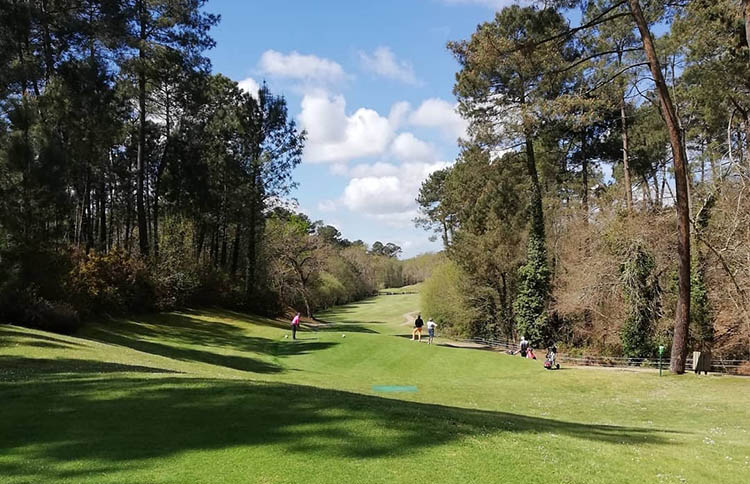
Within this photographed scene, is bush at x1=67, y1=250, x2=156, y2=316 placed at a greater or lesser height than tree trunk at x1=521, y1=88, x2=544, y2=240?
lesser

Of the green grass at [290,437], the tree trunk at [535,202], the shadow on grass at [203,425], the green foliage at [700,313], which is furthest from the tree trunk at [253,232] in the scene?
the shadow on grass at [203,425]

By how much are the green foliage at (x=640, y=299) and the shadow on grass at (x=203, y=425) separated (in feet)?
56.9

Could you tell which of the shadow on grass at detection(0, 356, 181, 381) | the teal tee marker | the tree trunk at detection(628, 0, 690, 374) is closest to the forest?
the tree trunk at detection(628, 0, 690, 374)

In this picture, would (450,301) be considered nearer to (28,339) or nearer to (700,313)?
(700,313)

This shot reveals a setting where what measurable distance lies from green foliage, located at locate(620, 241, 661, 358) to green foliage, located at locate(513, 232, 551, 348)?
5.05 meters

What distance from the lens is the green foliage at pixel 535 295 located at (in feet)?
92.7

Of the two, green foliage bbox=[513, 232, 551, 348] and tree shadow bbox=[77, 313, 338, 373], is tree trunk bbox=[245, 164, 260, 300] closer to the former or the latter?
tree shadow bbox=[77, 313, 338, 373]

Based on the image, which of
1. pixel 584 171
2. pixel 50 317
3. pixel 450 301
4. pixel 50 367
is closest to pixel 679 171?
pixel 584 171

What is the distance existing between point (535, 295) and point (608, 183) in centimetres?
1196

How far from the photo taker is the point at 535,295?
28.5 meters

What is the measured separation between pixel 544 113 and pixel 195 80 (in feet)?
74.9

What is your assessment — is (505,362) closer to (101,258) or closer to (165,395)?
(165,395)

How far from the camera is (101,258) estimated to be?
2477 centimetres

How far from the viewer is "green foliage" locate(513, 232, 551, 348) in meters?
28.3
